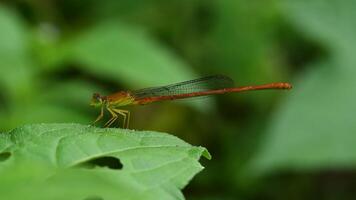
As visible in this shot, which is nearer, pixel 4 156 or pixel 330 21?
pixel 4 156

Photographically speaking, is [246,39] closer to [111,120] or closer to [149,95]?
[149,95]

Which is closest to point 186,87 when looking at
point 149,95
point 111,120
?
point 149,95

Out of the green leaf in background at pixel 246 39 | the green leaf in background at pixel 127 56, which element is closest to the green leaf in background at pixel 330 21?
the green leaf in background at pixel 246 39

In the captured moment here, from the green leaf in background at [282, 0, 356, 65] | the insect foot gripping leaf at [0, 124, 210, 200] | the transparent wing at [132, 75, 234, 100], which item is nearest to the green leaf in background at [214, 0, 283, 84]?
the green leaf in background at [282, 0, 356, 65]

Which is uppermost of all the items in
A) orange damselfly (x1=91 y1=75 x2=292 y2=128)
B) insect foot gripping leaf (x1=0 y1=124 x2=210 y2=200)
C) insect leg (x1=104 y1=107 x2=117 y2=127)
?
orange damselfly (x1=91 y1=75 x2=292 y2=128)

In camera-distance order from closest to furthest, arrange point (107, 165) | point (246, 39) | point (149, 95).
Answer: point (107, 165) < point (149, 95) < point (246, 39)

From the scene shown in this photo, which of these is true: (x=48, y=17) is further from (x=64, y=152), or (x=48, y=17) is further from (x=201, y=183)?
(x=64, y=152)

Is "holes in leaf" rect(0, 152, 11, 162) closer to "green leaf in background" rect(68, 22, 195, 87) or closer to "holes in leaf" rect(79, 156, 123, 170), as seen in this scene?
"holes in leaf" rect(79, 156, 123, 170)
